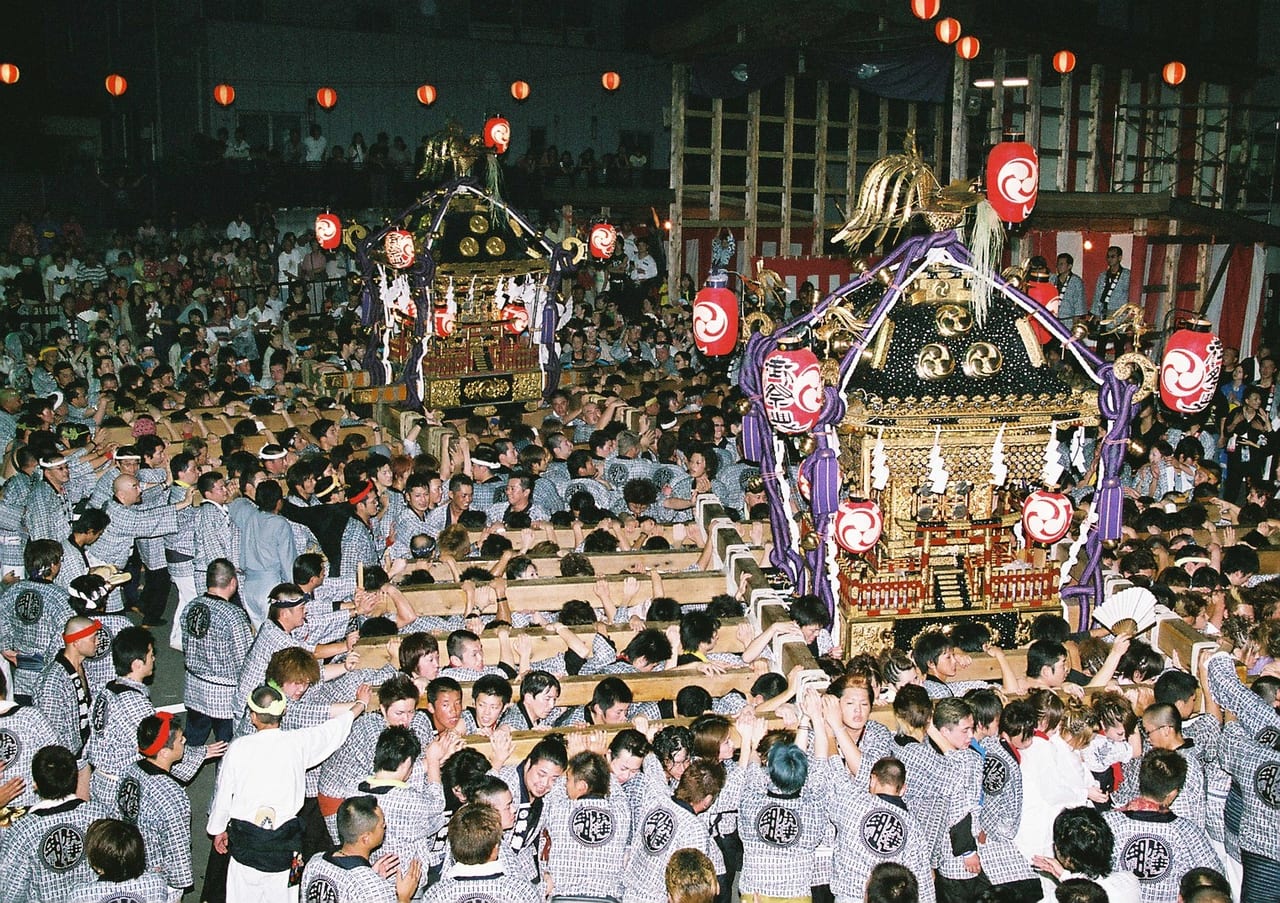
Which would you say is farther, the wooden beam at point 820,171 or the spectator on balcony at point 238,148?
the spectator on balcony at point 238,148

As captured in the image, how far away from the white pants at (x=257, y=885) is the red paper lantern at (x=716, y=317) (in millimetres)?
4307

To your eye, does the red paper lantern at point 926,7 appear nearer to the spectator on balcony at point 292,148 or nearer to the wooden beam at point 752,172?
the wooden beam at point 752,172

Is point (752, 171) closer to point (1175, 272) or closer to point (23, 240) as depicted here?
point (1175, 272)

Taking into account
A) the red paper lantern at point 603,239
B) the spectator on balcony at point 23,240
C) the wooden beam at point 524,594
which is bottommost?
the wooden beam at point 524,594

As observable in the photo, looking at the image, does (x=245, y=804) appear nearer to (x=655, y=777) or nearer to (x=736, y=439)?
(x=655, y=777)

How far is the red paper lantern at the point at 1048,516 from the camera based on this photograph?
7.10 m

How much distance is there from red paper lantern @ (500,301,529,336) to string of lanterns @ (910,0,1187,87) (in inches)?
245

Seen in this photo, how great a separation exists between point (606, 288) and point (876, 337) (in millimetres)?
13765

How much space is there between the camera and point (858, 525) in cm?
691

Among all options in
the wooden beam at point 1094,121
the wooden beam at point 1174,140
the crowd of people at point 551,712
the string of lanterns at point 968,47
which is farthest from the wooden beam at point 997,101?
the crowd of people at point 551,712

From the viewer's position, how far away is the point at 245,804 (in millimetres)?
5539

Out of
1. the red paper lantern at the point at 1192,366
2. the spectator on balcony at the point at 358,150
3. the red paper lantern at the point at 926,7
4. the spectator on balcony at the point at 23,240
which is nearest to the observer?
the red paper lantern at the point at 1192,366

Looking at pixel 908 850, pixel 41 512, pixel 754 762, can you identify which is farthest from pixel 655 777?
pixel 41 512

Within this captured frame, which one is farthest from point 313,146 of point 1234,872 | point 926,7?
point 1234,872
